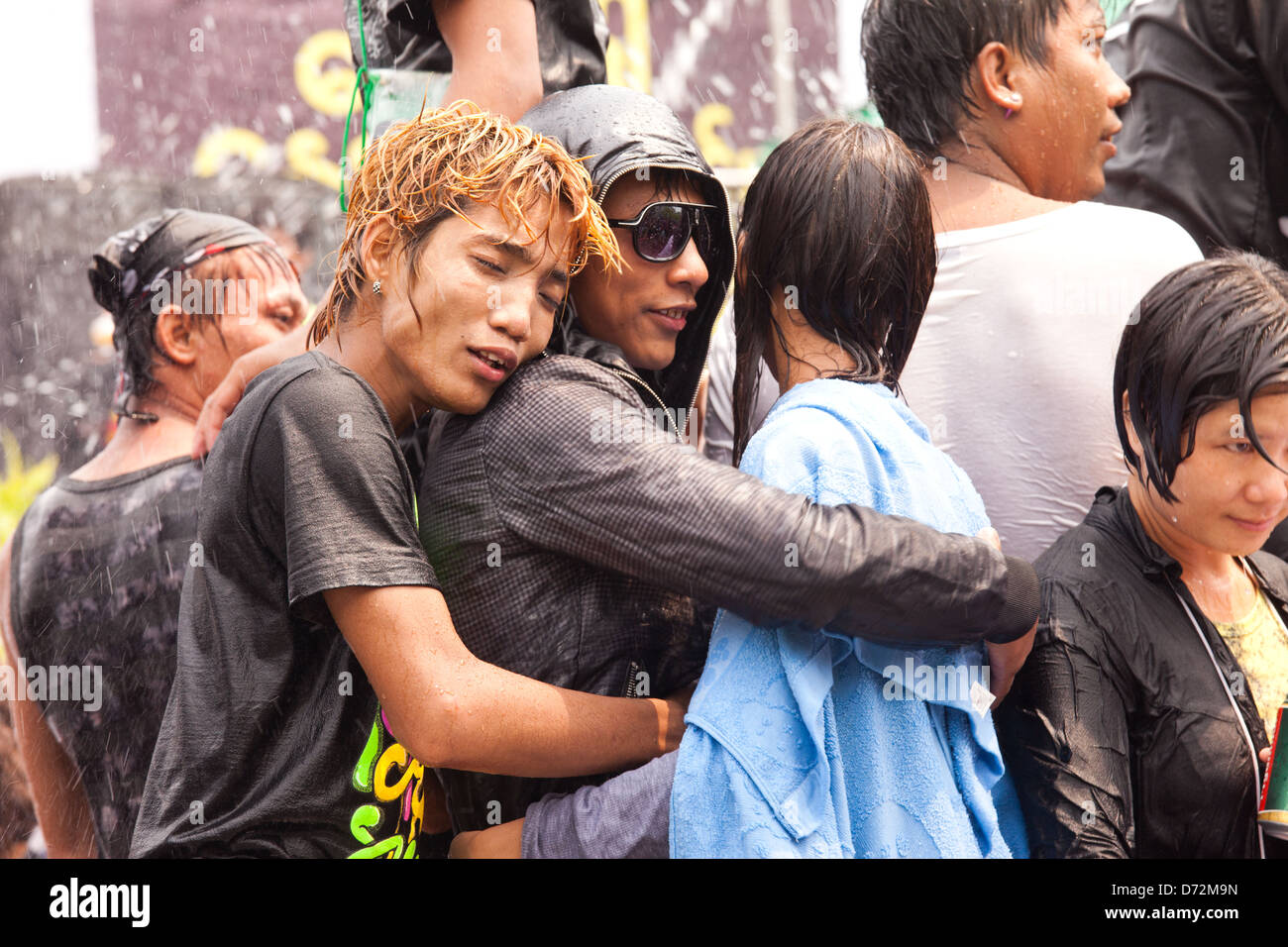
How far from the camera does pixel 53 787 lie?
10.2 ft

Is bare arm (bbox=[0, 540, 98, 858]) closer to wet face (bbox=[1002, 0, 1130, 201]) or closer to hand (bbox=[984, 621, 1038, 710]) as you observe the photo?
hand (bbox=[984, 621, 1038, 710])

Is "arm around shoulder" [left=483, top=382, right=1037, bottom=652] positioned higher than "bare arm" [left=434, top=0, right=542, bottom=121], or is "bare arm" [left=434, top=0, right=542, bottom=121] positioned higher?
"bare arm" [left=434, top=0, right=542, bottom=121]

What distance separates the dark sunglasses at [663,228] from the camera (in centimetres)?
227

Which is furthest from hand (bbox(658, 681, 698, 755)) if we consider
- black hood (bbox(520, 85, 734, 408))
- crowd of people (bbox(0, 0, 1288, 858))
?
black hood (bbox(520, 85, 734, 408))

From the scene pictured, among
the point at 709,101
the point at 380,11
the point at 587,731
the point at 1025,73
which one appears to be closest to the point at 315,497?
the point at 587,731

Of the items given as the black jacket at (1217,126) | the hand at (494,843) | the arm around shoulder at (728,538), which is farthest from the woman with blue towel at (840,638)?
the black jacket at (1217,126)

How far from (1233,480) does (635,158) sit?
3.87 feet

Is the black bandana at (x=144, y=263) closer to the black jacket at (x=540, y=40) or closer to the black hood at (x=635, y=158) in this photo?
the black jacket at (x=540, y=40)

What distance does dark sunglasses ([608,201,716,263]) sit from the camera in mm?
2270

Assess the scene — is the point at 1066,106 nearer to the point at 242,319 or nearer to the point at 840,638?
the point at 840,638

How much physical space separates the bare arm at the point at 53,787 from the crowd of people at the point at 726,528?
1002mm

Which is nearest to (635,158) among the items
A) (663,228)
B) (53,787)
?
(663,228)

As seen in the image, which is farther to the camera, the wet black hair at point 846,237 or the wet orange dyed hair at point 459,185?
the wet black hair at point 846,237

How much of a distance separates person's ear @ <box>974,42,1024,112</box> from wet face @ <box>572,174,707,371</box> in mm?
810
